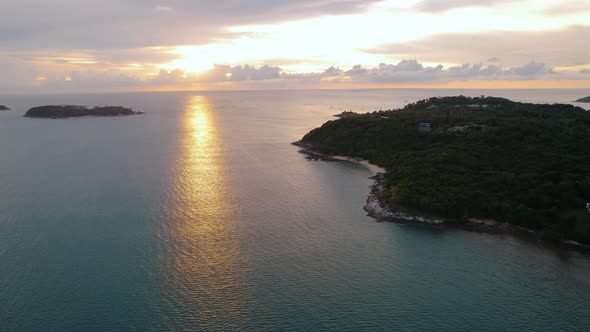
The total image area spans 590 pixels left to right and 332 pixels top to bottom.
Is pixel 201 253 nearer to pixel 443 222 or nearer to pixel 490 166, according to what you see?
pixel 443 222

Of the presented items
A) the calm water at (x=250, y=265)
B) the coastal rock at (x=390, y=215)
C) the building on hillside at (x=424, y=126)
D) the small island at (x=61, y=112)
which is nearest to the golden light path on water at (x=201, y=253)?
the calm water at (x=250, y=265)

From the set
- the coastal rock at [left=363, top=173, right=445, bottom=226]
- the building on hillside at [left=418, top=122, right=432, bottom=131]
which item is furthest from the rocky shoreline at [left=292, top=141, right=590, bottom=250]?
the building on hillside at [left=418, top=122, right=432, bottom=131]

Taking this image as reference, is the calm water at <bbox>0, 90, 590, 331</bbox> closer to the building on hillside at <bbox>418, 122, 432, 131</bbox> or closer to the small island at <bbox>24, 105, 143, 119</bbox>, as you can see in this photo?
the building on hillside at <bbox>418, 122, 432, 131</bbox>

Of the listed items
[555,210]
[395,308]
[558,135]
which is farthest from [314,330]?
[558,135]

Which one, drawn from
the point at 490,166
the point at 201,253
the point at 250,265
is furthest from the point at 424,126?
the point at 201,253

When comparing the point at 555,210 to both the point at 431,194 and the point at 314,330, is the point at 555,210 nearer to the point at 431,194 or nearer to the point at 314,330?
the point at 431,194

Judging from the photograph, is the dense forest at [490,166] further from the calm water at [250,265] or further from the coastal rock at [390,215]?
the calm water at [250,265]
